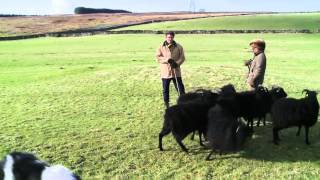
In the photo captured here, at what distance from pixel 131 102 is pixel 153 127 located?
294 cm

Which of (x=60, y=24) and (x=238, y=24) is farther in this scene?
(x=238, y=24)

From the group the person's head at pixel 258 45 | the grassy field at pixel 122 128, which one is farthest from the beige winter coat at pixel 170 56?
the person's head at pixel 258 45

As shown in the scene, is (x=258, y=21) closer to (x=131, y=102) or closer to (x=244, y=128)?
(x=131, y=102)

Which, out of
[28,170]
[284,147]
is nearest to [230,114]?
[284,147]

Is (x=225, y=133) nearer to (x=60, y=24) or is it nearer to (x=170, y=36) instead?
(x=170, y=36)

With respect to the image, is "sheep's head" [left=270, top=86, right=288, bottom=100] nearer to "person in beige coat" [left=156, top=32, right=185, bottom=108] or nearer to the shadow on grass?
the shadow on grass

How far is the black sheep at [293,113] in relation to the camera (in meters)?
10.3

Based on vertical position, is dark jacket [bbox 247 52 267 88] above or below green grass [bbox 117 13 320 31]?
above

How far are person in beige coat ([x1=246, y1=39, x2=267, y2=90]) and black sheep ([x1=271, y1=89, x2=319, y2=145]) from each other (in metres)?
1.35

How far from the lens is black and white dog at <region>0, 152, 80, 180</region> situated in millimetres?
5207

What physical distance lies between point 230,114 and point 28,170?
5.47 m

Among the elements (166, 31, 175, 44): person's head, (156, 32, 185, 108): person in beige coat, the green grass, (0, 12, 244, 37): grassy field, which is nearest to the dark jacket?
(156, 32, 185, 108): person in beige coat

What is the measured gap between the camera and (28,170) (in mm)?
5426

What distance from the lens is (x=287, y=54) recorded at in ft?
104
